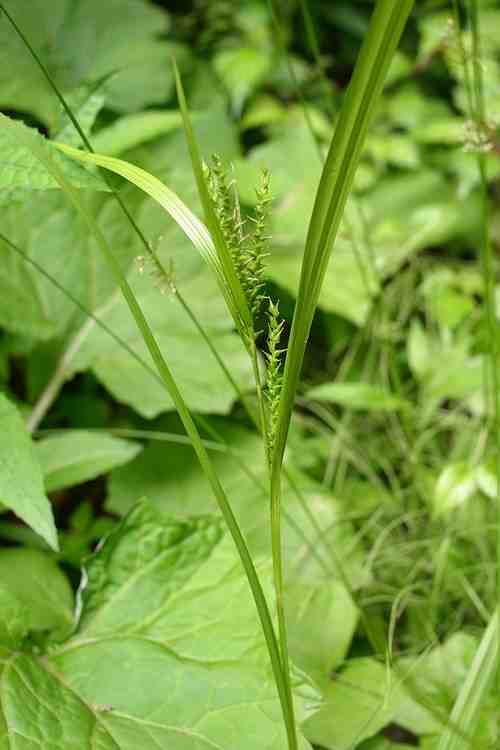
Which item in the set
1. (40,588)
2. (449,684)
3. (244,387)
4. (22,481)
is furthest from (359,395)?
(22,481)

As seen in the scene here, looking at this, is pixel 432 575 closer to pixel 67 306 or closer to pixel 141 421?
pixel 141 421

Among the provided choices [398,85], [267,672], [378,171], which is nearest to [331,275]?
[378,171]

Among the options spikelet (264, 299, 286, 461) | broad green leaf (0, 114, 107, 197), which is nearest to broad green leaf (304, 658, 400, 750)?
spikelet (264, 299, 286, 461)

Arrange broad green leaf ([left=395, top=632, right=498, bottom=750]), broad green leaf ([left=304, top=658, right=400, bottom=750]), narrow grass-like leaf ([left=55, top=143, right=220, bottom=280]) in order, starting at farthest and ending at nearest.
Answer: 1. broad green leaf ([left=304, top=658, right=400, bottom=750])
2. broad green leaf ([left=395, top=632, right=498, bottom=750])
3. narrow grass-like leaf ([left=55, top=143, right=220, bottom=280])

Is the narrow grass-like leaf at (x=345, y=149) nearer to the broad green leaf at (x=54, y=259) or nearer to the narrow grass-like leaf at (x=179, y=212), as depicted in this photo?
the narrow grass-like leaf at (x=179, y=212)

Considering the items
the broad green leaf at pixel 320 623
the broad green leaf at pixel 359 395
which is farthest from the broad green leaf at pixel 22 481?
the broad green leaf at pixel 359 395

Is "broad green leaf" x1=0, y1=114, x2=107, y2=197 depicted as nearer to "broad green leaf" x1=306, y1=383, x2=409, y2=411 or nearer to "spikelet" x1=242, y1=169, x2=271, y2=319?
"spikelet" x1=242, y1=169, x2=271, y2=319
